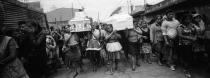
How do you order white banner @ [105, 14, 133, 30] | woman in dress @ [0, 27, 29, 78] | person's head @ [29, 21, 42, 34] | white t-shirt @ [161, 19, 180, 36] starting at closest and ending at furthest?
woman in dress @ [0, 27, 29, 78]
person's head @ [29, 21, 42, 34]
white t-shirt @ [161, 19, 180, 36]
white banner @ [105, 14, 133, 30]

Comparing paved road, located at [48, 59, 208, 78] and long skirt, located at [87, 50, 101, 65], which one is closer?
paved road, located at [48, 59, 208, 78]

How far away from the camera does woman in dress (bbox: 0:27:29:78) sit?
Answer: 3.63 meters

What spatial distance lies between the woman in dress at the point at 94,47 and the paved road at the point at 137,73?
443 mm

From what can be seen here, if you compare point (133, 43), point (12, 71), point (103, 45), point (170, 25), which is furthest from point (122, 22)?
point (12, 71)

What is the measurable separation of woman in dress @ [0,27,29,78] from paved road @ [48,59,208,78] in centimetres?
419

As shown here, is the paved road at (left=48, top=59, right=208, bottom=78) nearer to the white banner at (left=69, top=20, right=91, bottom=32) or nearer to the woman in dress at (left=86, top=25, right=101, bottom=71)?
the woman in dress at (left=86, top=25, right=101, bottom=71)

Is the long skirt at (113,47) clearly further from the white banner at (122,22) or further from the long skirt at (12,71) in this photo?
the long skirt at (12,71)

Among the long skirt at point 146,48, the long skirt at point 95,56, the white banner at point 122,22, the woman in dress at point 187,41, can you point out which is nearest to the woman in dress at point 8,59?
the woman in dress at point 187,41

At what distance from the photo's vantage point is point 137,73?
764 centimetres

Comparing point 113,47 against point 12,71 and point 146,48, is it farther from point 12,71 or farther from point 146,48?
point 12,71

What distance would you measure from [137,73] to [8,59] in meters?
5.07

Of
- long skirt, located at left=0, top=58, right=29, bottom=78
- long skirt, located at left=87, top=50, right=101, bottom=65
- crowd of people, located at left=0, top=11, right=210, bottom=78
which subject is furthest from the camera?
long skirt, located at left=87, top=50, right=101, bottom=65

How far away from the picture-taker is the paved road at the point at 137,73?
7.02 metres

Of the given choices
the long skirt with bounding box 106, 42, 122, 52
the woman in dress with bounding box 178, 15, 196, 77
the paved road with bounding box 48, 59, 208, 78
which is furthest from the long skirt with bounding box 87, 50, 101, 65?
the woman in dress with bounding box 178, 15, 196, 77
